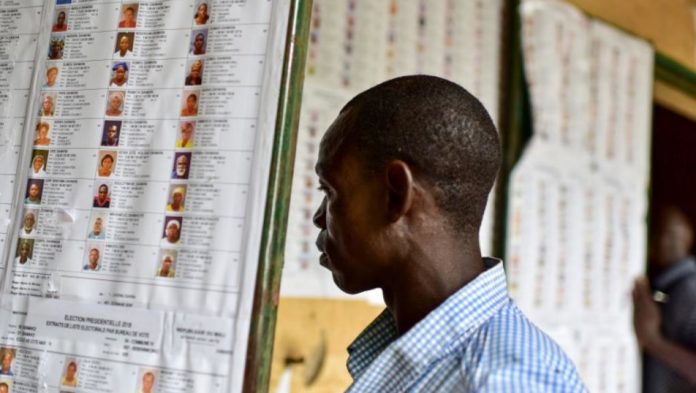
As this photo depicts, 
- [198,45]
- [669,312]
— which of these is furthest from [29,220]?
[669,312]

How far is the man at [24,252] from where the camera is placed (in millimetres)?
968

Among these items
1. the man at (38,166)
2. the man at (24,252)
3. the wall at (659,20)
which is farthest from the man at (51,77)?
the wall at (659,20)

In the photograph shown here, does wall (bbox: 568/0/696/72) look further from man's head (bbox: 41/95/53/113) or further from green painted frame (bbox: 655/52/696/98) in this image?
man's head (bbox: 41/95/53/113)

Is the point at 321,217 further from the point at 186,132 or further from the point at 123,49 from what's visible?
the point at 123,49

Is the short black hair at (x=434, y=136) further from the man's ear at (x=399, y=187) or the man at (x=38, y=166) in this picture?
the man at (x=38, y=166)

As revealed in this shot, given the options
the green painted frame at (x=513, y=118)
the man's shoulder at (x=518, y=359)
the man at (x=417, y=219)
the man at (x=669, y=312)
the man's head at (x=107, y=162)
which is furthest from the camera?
the man at (x=669, y=312)

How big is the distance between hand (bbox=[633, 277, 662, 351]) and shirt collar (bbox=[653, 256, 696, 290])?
12 centimetres

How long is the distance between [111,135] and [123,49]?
0.39ft

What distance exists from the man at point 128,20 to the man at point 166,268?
323 millimetres

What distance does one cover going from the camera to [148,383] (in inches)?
33.4

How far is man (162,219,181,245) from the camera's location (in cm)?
87

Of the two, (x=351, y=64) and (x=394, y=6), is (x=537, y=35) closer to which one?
(x=394, y=6)

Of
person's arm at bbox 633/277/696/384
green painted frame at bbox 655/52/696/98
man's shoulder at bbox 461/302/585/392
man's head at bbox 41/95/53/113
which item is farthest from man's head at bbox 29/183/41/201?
green painted frame at bbox 655/52/696/98

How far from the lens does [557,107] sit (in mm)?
2613
